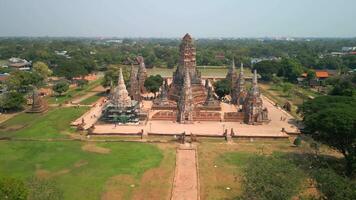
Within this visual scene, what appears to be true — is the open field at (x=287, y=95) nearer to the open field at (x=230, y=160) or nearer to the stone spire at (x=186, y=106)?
the stone spire at (x=186, y=106)

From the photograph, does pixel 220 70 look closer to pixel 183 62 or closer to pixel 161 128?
pixel 183 62

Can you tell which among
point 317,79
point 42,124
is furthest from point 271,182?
point 317,79

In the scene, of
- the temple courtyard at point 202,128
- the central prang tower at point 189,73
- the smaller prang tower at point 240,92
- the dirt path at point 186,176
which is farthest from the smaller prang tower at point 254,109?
the dirt path at point 186,176

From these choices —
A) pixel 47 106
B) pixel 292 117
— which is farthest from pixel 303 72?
pixel 47 106

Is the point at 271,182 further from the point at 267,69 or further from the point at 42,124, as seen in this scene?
the point at 267,69

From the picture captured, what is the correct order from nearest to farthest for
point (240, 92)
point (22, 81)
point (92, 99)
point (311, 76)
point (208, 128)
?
point (208, 128) < point (240, 92) < point (92, 99) < point (22, 81) < point (311, 76)

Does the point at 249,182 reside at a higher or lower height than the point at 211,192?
higher

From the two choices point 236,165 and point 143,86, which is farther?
point 143,86
